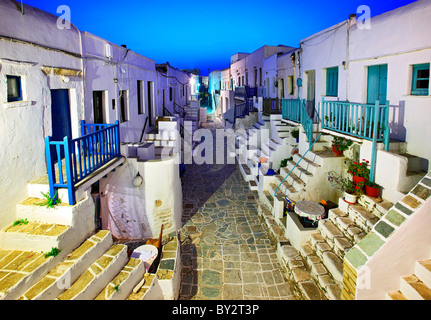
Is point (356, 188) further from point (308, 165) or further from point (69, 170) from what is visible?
point (69, 170)

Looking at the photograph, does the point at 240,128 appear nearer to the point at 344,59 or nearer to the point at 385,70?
the point at 344,59

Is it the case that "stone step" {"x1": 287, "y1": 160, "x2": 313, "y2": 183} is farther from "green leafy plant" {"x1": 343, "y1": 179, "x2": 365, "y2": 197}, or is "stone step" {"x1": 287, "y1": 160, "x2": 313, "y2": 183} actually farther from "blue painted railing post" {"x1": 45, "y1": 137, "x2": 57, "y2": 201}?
"blue painted railing post" {"x1": 45, "y1": 137, "x2": 57, "y2": 201}

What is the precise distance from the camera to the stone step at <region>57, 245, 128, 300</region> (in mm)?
4514

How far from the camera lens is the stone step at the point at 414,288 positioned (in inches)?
153

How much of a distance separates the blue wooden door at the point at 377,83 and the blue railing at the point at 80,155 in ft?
24.6

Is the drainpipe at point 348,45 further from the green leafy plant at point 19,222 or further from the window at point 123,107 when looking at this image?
the green leafy plant at point 19,222

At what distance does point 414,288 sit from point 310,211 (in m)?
3.32

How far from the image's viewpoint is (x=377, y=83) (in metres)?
8.46

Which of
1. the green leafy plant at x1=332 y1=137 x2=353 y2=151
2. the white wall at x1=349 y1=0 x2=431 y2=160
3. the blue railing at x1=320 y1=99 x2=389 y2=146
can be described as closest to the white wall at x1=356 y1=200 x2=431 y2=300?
the blue railing at x1=320 y1=99 x2=389 y2=146

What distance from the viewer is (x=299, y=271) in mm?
6570

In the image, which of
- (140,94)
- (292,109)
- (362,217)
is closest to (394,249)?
(362,217)

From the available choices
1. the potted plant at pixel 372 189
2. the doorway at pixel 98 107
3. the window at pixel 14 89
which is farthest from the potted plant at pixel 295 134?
the window at pixel 14 89

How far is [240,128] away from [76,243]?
1467 centimetres

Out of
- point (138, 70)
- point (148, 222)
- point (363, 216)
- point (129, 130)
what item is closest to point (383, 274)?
point (363, 216)
